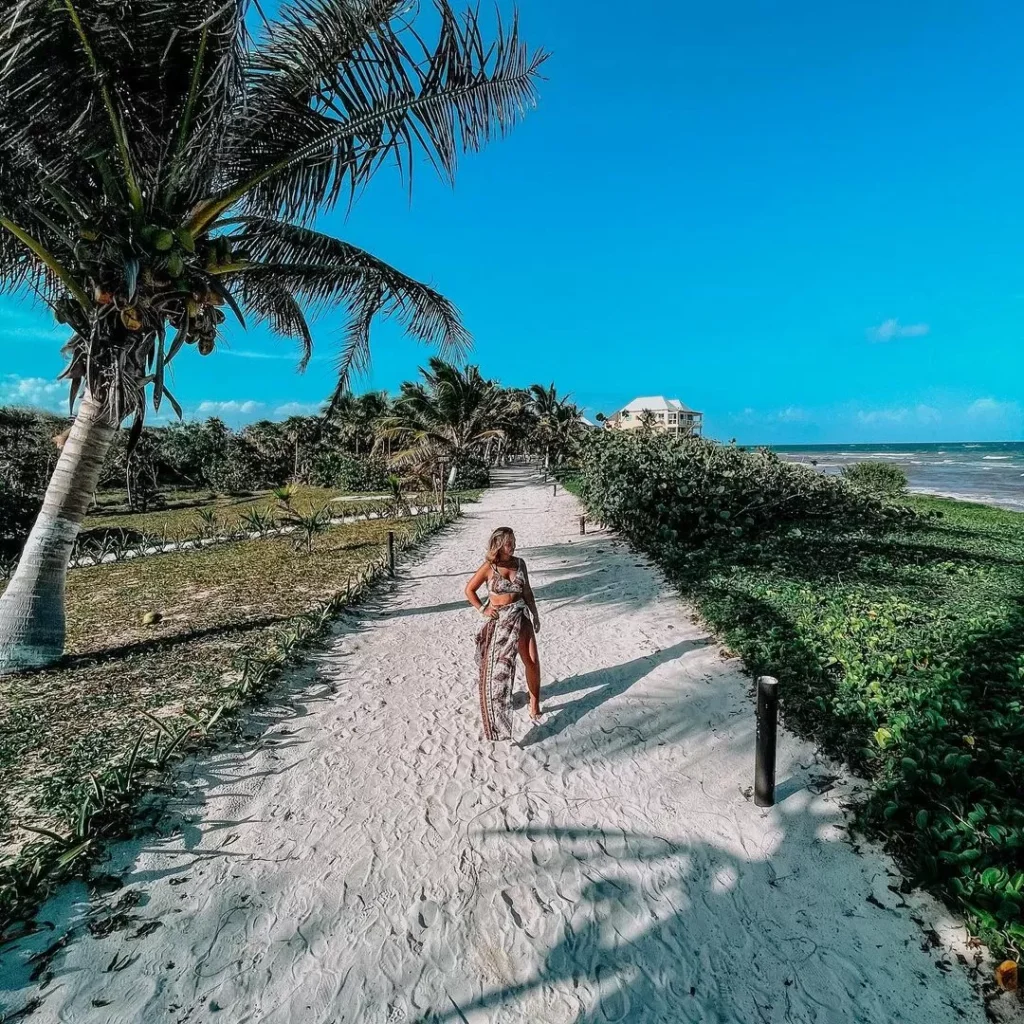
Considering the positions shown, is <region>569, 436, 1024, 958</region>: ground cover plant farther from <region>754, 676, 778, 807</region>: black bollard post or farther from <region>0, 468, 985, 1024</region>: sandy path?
<region>754, 676, 778, 807</region>: black bollard post

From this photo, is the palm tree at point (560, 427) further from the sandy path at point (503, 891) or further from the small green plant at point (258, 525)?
the sandy path at point (503, 891)

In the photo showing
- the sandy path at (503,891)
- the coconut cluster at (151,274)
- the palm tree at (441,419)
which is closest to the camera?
the sandy path at (503,891)

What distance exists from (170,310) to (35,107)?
172cm

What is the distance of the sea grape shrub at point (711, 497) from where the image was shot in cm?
1148

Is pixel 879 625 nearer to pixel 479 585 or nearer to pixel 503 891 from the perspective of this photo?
pixel 479 585

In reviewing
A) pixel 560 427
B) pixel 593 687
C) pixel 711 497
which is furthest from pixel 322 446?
pixel 593 687

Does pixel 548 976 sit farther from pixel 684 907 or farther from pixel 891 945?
pixel 891 945

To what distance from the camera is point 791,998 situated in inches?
96.2

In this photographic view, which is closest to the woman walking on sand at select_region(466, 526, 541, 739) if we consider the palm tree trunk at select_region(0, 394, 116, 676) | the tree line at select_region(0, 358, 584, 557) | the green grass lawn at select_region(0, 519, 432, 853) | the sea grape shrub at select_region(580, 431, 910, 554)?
the green grass lawn at select_region(0, 519, 432, 853)

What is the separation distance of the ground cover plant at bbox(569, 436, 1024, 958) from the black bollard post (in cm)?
54

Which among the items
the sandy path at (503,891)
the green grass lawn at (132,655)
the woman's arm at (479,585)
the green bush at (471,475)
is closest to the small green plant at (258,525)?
the green grass lawn at (132,655)

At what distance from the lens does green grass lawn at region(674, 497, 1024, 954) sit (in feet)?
9.35

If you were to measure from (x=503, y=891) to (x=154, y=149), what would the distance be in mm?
7230

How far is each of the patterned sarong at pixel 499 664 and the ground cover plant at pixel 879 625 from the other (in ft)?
7.87
